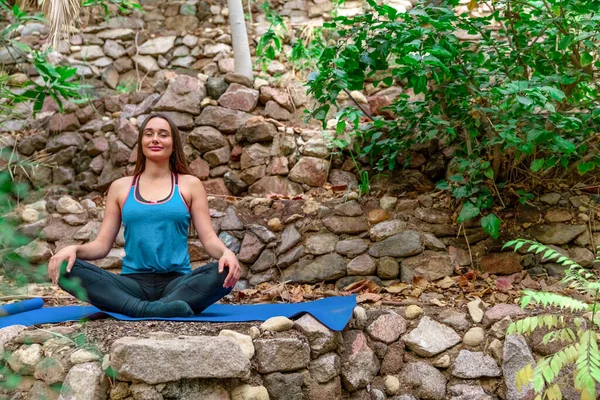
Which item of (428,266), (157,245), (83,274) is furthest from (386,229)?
(83,274)

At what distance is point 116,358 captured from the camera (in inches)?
87.1

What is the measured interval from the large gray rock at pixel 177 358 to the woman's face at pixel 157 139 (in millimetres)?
947

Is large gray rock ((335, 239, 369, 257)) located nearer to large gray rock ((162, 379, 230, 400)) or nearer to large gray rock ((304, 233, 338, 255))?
large gray rock ((304, 233, 338, 255))

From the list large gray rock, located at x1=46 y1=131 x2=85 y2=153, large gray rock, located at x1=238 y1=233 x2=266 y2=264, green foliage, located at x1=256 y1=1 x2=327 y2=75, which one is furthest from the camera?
green foliage, located at x1=256 y1=1 x2=327 y2=75

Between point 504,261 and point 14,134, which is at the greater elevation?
point 14,134

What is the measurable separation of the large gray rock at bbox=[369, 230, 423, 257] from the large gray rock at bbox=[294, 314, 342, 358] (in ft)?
3.26

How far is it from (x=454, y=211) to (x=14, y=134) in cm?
372

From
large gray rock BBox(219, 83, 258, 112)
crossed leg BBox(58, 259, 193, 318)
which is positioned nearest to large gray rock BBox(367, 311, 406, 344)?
crossed leg BBox(58, 259, 193, 318)

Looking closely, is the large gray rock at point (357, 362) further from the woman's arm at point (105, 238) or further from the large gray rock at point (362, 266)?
the woman's arm at point (105, 238)

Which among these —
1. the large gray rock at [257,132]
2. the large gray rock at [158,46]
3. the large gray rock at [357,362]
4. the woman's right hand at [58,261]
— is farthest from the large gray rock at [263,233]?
the large gray rock at [158,46]

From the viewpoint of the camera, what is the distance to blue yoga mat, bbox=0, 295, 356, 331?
263 centimetres

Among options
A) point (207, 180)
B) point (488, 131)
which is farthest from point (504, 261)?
point (207, 180)

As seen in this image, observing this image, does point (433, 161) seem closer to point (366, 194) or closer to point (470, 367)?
point (366, 194)

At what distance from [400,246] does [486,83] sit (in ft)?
3.36
